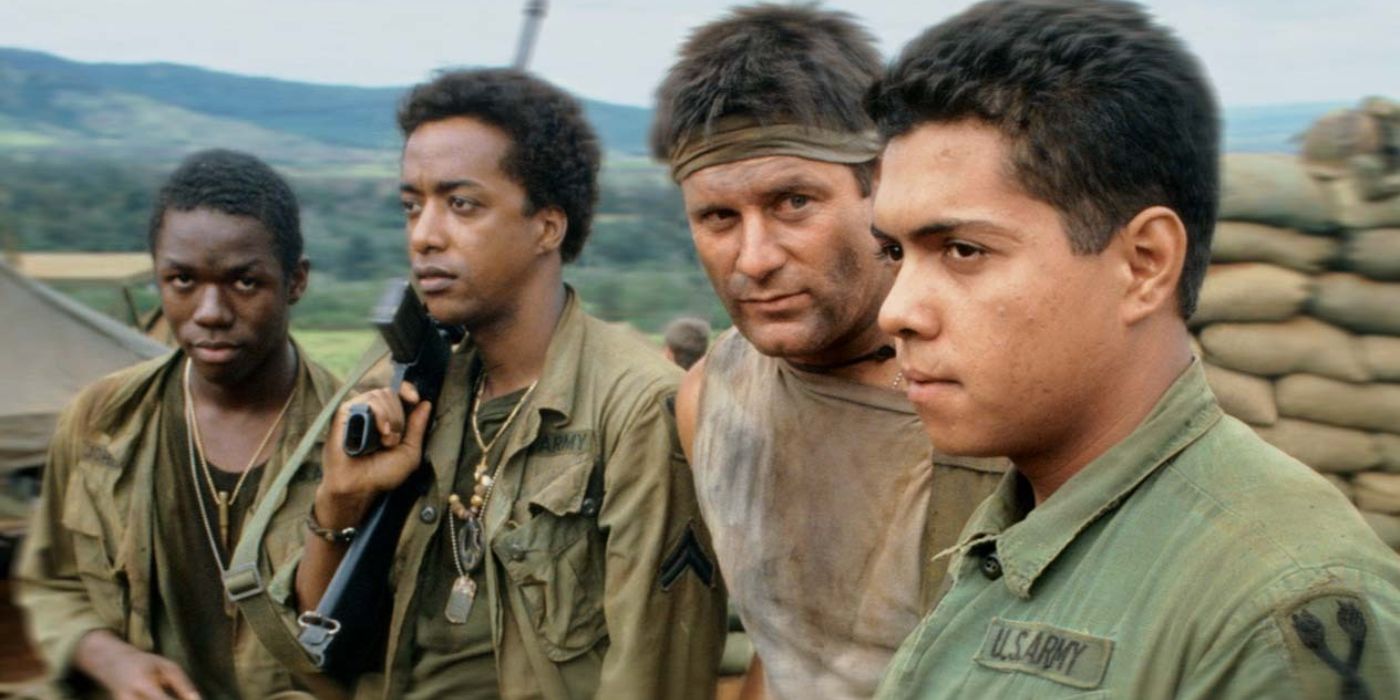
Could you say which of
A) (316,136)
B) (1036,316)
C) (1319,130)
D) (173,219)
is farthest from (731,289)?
(316,136)

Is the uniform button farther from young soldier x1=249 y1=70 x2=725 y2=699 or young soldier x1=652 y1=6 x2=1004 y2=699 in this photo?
young soldier x1=249 y1=70 x2=725 y2=699

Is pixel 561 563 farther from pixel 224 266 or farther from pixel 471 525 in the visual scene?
pixel 224 266

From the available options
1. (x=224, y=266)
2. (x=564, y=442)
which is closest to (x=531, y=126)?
(x=564, y=442)

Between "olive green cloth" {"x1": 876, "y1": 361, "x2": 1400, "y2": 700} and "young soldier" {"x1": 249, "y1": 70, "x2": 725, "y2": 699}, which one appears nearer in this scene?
"olive green cloth" {"x1": 876, "y1": 361, "x2": 1400, "y2": 700}

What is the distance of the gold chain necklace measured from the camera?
152 inches

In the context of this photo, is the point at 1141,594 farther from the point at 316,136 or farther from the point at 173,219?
the point at 316,136

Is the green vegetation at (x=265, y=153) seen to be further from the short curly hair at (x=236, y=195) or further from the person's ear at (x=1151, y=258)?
the person's ear at (x=1151, y=258)

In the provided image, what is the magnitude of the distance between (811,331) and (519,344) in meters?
1.02

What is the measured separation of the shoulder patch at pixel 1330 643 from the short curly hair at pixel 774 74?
137cm

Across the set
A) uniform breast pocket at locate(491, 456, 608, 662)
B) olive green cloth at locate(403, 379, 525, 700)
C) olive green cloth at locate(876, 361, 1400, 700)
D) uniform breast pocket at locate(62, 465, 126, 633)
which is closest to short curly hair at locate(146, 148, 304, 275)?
uniform breast pocket at locate(62, 465, 126, 633)

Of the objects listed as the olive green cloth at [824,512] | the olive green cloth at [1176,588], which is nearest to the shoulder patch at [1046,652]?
the olive green cloth at [1176,588]

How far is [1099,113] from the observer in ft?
5.47

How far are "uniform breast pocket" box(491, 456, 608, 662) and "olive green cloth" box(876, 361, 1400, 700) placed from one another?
4.81 feet

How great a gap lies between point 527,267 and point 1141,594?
2.16 metres
